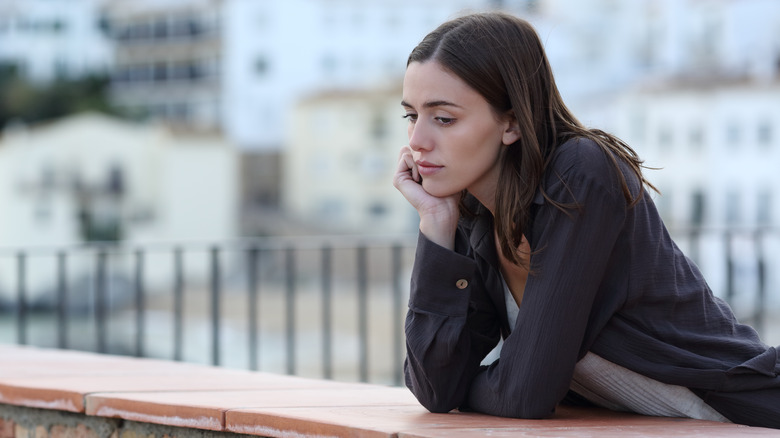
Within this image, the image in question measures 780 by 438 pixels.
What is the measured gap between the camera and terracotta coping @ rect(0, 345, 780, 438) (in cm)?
172

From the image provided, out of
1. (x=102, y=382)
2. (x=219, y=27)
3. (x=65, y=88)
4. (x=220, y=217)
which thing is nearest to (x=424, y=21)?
(x=219, y=27)

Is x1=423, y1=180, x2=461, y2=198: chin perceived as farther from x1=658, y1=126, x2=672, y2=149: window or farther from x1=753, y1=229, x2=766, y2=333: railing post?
x1=658, y1=126, x2=672, y2=149: window

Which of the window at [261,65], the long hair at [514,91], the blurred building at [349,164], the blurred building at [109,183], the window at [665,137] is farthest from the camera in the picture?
the window at [261,65]

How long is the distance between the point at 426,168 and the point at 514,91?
8.8 inches

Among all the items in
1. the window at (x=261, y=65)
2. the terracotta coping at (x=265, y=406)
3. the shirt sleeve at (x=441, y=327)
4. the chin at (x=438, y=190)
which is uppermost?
the window at (x=261, y=65)

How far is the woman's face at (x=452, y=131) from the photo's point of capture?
1.85 metres

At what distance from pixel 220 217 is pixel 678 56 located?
21836 mm

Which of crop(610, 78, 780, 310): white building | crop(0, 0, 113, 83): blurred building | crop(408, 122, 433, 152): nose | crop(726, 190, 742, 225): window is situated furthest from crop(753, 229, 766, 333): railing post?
crop(0, 0, 113, 83): blurred building

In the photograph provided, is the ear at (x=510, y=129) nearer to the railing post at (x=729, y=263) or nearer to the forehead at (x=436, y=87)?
the forehead at (x=436, y=87)

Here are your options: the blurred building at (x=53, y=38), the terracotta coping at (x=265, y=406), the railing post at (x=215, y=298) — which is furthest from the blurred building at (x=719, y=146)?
the terracotta coping at (x=265, y=406)

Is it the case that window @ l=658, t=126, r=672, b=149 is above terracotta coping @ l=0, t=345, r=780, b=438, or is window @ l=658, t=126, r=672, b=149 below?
above

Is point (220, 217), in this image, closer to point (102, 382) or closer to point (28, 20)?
point (28, 20)

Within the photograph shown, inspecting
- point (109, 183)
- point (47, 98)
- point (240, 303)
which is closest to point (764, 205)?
point (240, 303)

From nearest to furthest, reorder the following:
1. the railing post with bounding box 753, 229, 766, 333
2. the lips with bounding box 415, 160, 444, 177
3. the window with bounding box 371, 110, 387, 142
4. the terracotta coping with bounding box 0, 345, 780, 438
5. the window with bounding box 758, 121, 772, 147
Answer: the terracotta coping with bounding box 0, 345, 780, 438, the lips with bounding box 415, 160, 444, 177, the railing post with bounding box 753, 229, 766, 333, the window with bounding box 758, 121, 772, 147, the window with bounding box 371, 110, 387, 142
